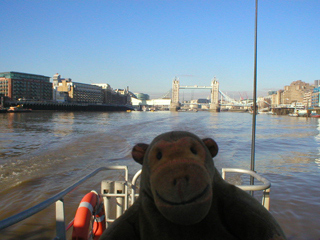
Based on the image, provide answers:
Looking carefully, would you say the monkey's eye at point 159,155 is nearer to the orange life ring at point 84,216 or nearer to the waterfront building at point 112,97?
the orange life ring at point 84,216

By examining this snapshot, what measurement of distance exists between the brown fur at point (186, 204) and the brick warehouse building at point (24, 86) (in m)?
88.2

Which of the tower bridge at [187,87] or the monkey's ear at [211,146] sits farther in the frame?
the tower bridge at [187,87]

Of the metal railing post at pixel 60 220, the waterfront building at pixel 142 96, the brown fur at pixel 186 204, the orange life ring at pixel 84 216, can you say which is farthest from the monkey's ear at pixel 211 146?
the waterfront building at pixel 142 96

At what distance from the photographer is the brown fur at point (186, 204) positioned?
0.84 m

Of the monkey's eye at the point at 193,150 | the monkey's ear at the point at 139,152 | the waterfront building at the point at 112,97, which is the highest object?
the waterfront building at the point at 112,97

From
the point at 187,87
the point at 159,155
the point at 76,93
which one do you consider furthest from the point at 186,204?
the point at 187,87

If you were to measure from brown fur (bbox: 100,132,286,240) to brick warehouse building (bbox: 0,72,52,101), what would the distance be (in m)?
88.2

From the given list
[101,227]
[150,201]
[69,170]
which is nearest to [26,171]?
[69,170]

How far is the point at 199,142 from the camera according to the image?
3.30 feet

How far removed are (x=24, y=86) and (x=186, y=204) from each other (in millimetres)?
94287

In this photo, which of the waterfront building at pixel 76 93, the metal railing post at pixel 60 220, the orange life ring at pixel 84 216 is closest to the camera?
the metal railing post at pixel 60 220

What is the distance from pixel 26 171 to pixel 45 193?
2186mm

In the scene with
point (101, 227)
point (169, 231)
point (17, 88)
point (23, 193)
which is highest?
point (17, 88)

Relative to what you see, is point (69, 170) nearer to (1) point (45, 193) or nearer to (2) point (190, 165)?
(1) point (45, 193)
